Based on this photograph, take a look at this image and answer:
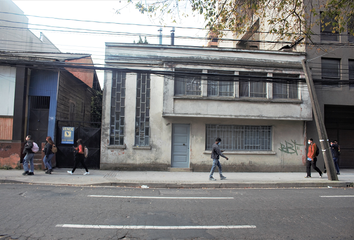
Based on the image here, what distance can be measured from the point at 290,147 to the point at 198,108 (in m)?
5.36

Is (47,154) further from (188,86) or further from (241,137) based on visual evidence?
(241,137)

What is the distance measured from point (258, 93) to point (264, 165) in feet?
12.2

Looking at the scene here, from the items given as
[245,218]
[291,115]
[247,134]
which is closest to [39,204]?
[245,218]

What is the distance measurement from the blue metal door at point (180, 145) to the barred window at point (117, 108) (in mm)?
2589

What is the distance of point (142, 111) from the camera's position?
493 inches

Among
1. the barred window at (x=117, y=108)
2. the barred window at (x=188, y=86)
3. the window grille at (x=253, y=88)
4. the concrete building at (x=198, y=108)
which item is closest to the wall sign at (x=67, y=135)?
the concrete building at (x=198, y=108)

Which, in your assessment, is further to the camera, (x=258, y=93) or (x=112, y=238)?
→ (x=258, y=93)

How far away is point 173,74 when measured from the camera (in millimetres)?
11742

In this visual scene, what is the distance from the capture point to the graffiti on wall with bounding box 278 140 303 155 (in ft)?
43.2

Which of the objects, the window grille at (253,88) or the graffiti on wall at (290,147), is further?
the graffiti on wall at (290,147)

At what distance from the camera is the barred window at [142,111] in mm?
12445

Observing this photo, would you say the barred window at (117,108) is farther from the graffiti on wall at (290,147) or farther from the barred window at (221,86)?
the graffiti on wall at (290,147)

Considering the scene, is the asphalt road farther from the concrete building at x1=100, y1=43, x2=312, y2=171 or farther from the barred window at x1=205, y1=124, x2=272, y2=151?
Result: the barred window at x1=205, y1=124, x2=272, y2=151

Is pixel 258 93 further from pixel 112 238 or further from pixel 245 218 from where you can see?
pixel 112 238
